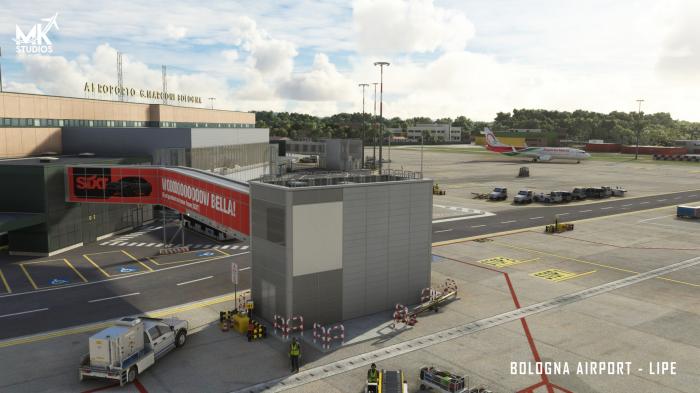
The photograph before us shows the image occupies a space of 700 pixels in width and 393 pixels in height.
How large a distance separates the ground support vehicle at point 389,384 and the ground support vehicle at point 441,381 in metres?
0.89

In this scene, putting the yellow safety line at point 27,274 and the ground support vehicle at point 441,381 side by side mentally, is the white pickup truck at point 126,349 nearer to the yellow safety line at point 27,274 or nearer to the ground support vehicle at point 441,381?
the ground support vehicle at point 441,381

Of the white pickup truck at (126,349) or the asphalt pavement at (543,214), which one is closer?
the white pickup truck at (126,349)

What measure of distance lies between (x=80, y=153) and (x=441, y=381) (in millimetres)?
62039

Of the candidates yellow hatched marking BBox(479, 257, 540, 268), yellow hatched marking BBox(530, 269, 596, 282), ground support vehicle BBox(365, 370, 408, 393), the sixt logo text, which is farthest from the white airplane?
ground support vehicle BBox(365, 370, 408, 393)

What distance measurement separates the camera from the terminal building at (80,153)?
1794 inches

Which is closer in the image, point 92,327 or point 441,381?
point 441,381

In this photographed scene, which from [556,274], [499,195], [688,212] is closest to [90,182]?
[556,274]

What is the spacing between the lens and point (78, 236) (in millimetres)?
49031

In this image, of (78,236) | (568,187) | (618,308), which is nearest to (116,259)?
(78,236)

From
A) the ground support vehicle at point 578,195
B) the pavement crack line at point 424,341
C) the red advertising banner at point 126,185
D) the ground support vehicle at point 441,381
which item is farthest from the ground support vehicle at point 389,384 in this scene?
the ground support vehicle at point 578,195

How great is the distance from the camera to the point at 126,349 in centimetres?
2198

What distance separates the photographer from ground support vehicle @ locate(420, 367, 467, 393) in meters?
20.2

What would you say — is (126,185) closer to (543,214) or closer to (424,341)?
(424,341)

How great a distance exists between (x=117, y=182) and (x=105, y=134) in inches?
845
